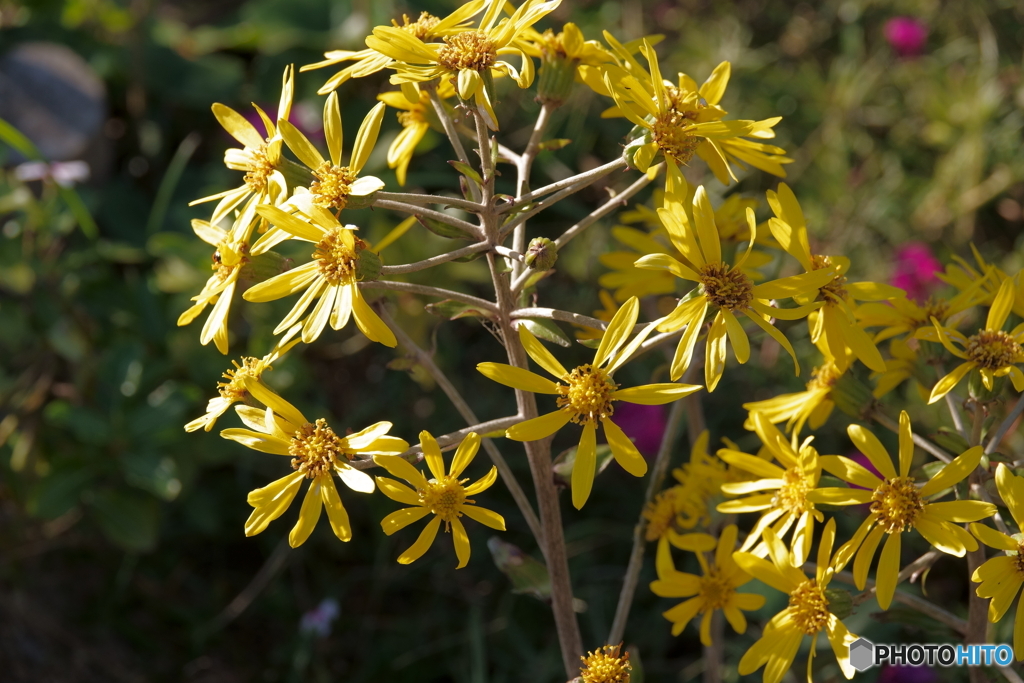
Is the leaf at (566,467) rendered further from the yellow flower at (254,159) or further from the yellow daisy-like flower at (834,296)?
the yellow flower at (254,159)

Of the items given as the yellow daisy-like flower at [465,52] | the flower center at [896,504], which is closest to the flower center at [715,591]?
the flower center at [896,504]

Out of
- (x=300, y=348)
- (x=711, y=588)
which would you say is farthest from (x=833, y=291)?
(x=300, y=348)

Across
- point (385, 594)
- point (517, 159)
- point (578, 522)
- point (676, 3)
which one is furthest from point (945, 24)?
point (385, 594)

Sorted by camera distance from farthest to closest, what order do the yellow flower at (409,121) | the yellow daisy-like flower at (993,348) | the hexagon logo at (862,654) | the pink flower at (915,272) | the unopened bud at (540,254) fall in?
1. the pink flower at (915,272)
2. the hexagon logo at (862,654)
3. the yellow flower at (409,121)
4. the yellow daisy-like flower at (993,348)
5. the unopened bud at (540,254)

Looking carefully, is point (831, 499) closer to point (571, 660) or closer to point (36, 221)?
point (571, 660)

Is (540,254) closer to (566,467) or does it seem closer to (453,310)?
(453,310)

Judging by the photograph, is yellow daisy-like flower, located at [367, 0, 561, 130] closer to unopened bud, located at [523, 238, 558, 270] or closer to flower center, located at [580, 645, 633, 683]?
unopened bud, located at [523, 238, 558, 270]
